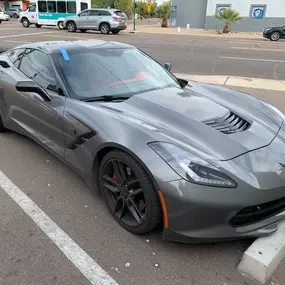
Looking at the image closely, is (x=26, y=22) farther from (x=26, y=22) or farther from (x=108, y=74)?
(x=108, y=74)

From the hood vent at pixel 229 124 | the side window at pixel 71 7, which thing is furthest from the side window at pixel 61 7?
the hood vent at pixel 229 124

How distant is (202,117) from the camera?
2705 mm

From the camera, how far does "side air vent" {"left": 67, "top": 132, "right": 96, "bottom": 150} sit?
262 centimetres

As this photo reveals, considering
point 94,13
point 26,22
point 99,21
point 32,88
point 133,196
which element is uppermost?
point 94,13

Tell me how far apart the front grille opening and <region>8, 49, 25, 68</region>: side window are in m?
3.31

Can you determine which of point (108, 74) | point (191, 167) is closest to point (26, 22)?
point (108, 74)

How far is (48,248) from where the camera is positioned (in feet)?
7.70

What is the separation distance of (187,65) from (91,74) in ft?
26.3

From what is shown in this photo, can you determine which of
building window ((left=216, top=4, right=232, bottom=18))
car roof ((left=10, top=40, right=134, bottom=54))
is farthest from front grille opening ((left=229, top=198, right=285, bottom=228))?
building window ((left=216, top=4, right=232, bottom=18))

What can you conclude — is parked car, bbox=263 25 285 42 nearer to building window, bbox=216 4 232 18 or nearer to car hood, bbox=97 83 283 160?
building window, bbox=216 4 232 18

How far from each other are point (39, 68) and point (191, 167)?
226 centimetres

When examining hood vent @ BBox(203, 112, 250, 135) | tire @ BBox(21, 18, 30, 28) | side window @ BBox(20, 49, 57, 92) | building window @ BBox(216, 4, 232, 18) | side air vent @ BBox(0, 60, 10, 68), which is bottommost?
tire @ BBox(21, 18, 30, 28)

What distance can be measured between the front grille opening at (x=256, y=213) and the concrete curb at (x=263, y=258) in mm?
192

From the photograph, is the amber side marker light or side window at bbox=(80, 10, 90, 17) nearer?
the amber side marker light
